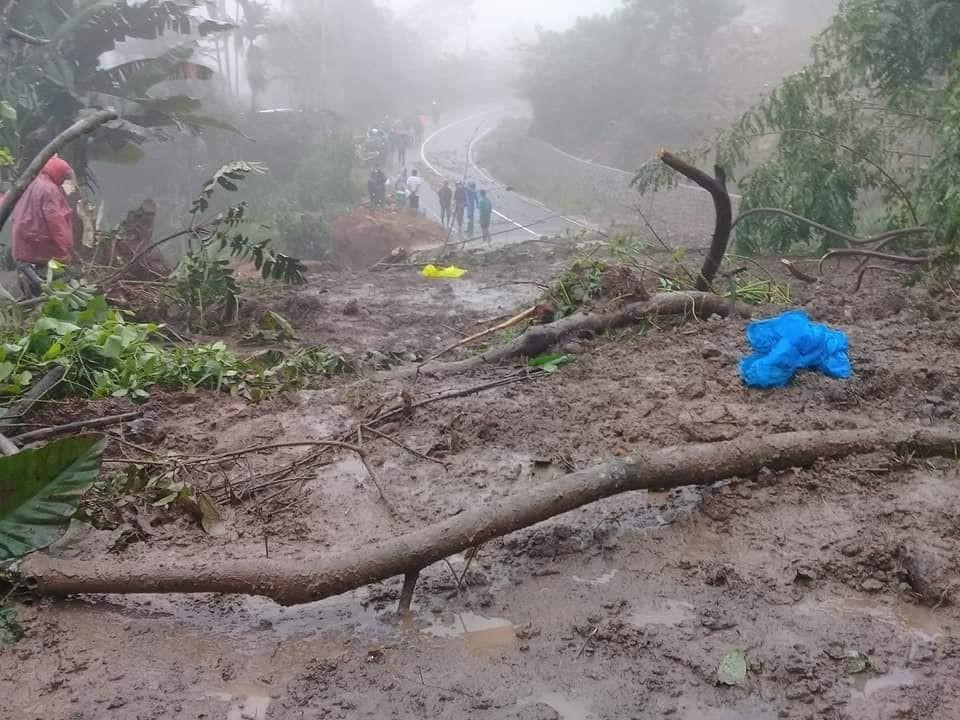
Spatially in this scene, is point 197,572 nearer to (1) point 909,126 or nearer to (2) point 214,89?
(1) point 909,126

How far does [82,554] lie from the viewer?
306 cm

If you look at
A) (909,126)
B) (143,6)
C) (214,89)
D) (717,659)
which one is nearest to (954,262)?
(909,126)

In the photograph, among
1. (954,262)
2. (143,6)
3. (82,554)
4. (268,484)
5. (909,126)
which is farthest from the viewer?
(143,6)

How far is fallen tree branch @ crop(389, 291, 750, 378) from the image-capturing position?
18.0 feet

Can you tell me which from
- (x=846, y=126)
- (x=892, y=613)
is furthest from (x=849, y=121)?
(x=892, y=613)

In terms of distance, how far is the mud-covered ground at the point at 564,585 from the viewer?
2.31 metres

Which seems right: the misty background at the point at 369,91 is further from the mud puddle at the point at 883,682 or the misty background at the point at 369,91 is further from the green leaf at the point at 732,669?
the mud puddle at the point at 883,682

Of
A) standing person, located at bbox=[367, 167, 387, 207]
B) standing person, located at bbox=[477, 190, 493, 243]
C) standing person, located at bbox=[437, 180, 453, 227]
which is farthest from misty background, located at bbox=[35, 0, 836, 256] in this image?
standing person, located at bbox=[477, 190, 493, 243]

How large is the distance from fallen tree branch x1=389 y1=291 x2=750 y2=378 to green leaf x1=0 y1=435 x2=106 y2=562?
2883 millimetres

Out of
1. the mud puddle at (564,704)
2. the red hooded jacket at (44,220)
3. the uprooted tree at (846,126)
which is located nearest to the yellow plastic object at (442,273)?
the uprooted tree at (846,126)

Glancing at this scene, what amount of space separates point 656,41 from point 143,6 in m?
21.1

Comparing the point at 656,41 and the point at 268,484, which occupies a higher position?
the point at 656,41

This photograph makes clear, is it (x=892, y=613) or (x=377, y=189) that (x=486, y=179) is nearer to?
(x=377, y=189)

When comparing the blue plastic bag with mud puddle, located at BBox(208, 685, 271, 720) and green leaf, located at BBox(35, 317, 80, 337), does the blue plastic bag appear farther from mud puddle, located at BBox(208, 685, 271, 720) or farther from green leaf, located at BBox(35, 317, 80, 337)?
green leaf, located at BBox(35, 317, 80, 337)
